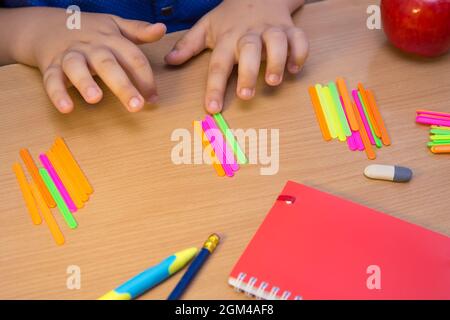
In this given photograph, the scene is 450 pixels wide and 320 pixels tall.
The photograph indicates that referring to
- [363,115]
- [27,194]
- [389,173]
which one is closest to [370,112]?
[363,115]

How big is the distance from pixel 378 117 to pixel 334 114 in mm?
56

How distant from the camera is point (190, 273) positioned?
518 millimetres

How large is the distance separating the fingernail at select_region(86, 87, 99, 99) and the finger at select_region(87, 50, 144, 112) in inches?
0.9

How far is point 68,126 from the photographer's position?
69 cm

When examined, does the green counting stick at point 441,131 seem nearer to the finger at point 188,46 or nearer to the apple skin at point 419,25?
the apple skin at point 419,25

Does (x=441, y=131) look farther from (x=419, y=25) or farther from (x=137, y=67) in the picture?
(x=137, y=67)

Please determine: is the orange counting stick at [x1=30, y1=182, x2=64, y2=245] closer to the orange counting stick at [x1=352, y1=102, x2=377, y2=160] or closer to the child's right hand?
the child's right hand

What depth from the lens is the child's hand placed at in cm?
70

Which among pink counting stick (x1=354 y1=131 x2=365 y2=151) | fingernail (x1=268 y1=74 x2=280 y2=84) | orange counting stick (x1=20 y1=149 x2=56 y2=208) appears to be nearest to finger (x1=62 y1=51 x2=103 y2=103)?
orange counting stick (x1=20 y1=149 x2=56 y2=208)

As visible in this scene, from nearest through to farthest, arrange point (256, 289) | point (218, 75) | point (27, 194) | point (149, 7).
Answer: point (256, 289) < point (27, 194) < point (218, 75) < point (149, 7)

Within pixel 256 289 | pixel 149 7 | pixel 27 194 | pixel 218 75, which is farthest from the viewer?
pixel 149 7

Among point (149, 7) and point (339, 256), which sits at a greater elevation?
point (149, 7)

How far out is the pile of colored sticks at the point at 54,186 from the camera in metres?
0.58
